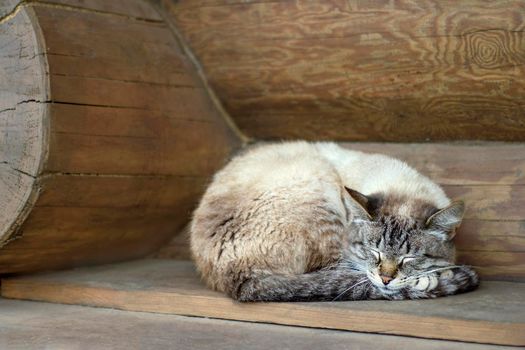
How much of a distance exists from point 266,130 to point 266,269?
1.62 m

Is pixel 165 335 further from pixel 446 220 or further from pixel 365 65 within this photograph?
pixel 365 65

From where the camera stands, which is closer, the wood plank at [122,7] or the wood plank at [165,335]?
the wood plank at [165,335]

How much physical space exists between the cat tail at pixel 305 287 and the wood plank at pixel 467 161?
3.58 ft

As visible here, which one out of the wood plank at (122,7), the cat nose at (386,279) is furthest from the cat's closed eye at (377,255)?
the wood plank at (122,7)

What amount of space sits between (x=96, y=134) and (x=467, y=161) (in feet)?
7.64

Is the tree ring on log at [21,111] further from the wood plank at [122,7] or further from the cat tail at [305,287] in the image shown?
the cat tail at [305,287]

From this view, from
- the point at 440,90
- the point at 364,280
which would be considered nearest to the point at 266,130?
the point at 440,90

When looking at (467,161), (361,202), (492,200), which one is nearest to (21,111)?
(361,202)

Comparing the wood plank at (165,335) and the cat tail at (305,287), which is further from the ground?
the cat tail at (305,287)

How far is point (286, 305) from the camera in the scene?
4.10 metres

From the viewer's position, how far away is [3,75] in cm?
461

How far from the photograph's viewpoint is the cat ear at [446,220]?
4.13m

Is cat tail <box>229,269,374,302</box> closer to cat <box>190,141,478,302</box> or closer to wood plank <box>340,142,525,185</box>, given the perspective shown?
cat <box>190,141,478,302</box>

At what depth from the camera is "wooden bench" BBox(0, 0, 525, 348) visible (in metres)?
4.46
